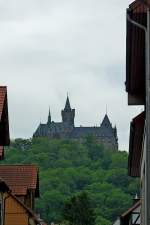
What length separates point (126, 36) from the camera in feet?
42.1

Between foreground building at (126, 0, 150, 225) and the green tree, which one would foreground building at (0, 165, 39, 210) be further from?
the green tree

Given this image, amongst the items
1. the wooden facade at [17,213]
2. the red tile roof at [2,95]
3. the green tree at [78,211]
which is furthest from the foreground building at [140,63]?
the green tree at [78,211]

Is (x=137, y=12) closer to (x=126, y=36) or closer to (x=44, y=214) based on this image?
(x=126, y=36)

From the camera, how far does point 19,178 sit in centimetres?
3978

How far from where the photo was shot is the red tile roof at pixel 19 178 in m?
39.2

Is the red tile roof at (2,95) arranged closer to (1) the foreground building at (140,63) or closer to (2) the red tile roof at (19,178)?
(1) the foreground building at (140,63)

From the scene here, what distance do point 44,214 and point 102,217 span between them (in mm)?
11533

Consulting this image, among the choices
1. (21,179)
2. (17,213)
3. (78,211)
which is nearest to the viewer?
(17,213)

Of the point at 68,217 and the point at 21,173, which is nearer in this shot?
the point at 21,173

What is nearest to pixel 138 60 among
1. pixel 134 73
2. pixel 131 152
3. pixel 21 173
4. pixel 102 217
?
pixel 134 73

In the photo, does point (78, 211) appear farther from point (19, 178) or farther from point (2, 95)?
point (2, 95)

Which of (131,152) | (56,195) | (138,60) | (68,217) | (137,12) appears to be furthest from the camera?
(56,195)

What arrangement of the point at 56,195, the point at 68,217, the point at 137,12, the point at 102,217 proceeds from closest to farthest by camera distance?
the point at 137,12
the point at 68,217
the point at 102,217
the point at 56,195

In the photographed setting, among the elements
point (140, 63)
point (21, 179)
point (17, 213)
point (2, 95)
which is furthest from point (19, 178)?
point (140, 63)
